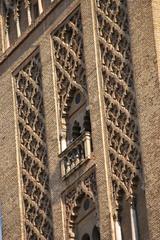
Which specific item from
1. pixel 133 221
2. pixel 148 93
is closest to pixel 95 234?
pixel 133 221

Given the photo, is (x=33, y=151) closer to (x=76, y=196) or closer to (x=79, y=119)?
(x=79, y=119)

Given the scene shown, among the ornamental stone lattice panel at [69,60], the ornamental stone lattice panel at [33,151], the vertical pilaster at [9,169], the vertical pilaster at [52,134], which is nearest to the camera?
the vertical pilaster at [52,134]

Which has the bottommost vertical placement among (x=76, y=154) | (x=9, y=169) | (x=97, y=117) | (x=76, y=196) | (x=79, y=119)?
(x=76, y=196)

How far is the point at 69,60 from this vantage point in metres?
30.0

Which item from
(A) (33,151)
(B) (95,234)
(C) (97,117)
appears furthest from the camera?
(A) (33,151)

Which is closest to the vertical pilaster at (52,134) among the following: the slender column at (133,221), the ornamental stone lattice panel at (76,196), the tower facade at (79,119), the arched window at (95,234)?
the tower facade at (79,119)

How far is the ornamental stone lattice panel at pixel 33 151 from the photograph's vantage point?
1176 inches

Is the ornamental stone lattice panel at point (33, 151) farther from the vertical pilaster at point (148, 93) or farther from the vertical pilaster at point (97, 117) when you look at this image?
the vertical pilaster at point (148, 93)

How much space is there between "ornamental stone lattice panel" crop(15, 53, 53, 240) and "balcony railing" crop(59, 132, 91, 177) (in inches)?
22.7

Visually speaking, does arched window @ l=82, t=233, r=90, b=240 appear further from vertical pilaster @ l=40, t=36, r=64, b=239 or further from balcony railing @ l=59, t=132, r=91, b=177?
balcony railing @ l=59, t=132, r=91, b=177

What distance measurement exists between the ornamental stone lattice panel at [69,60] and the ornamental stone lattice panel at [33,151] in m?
0.57

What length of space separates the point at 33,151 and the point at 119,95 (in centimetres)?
259

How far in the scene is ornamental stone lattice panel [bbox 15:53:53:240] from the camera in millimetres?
29875

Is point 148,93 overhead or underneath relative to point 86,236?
overhead
